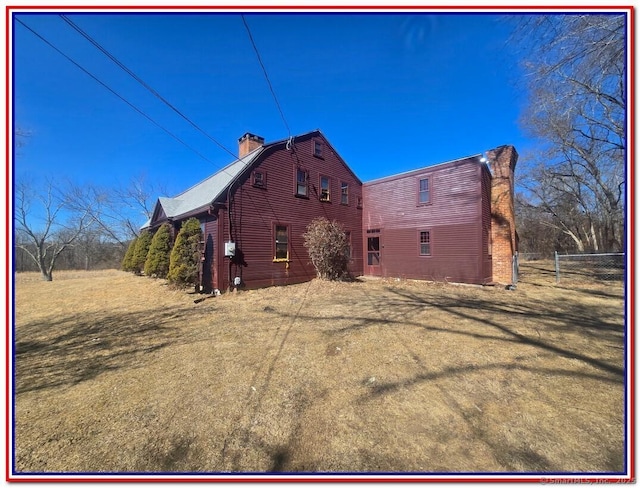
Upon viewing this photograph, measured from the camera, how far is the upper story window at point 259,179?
11.4 metres

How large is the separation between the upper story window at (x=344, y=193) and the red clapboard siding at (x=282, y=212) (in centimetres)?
21

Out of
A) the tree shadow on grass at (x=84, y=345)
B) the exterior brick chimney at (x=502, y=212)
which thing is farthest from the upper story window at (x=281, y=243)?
the exterior brick chimney at (x=502, y=212)

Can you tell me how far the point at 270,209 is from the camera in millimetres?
11867

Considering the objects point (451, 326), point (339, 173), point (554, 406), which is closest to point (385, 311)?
point (451, 326)

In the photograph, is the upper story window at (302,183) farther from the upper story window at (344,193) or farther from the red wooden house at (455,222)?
the red wooden house at (455,222)

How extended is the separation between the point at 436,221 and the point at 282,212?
7643mm

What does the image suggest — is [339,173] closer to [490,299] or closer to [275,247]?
[275,247]

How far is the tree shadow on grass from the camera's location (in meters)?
3.73

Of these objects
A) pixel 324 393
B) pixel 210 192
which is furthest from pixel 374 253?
pixel 324 393

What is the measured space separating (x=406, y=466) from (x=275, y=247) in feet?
34.1

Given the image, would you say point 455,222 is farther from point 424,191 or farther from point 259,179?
point 259,179

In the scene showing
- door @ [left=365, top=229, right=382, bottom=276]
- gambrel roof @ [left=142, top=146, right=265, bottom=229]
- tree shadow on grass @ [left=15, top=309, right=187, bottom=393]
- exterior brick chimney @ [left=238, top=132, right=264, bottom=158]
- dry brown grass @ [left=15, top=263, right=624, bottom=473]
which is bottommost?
tree shadow on grass @ [left=15, top=309, right=187, bottom=393]

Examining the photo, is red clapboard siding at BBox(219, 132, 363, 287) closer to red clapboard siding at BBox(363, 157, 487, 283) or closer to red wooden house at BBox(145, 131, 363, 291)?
red wooden house at BBox(145, 131, 363, 291)

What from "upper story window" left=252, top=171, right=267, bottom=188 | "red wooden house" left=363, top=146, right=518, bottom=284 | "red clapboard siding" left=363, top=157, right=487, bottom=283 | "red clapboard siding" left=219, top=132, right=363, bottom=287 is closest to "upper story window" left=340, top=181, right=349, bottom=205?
"red clapboard siding" left=219, top=132, right=363, bottom=287
